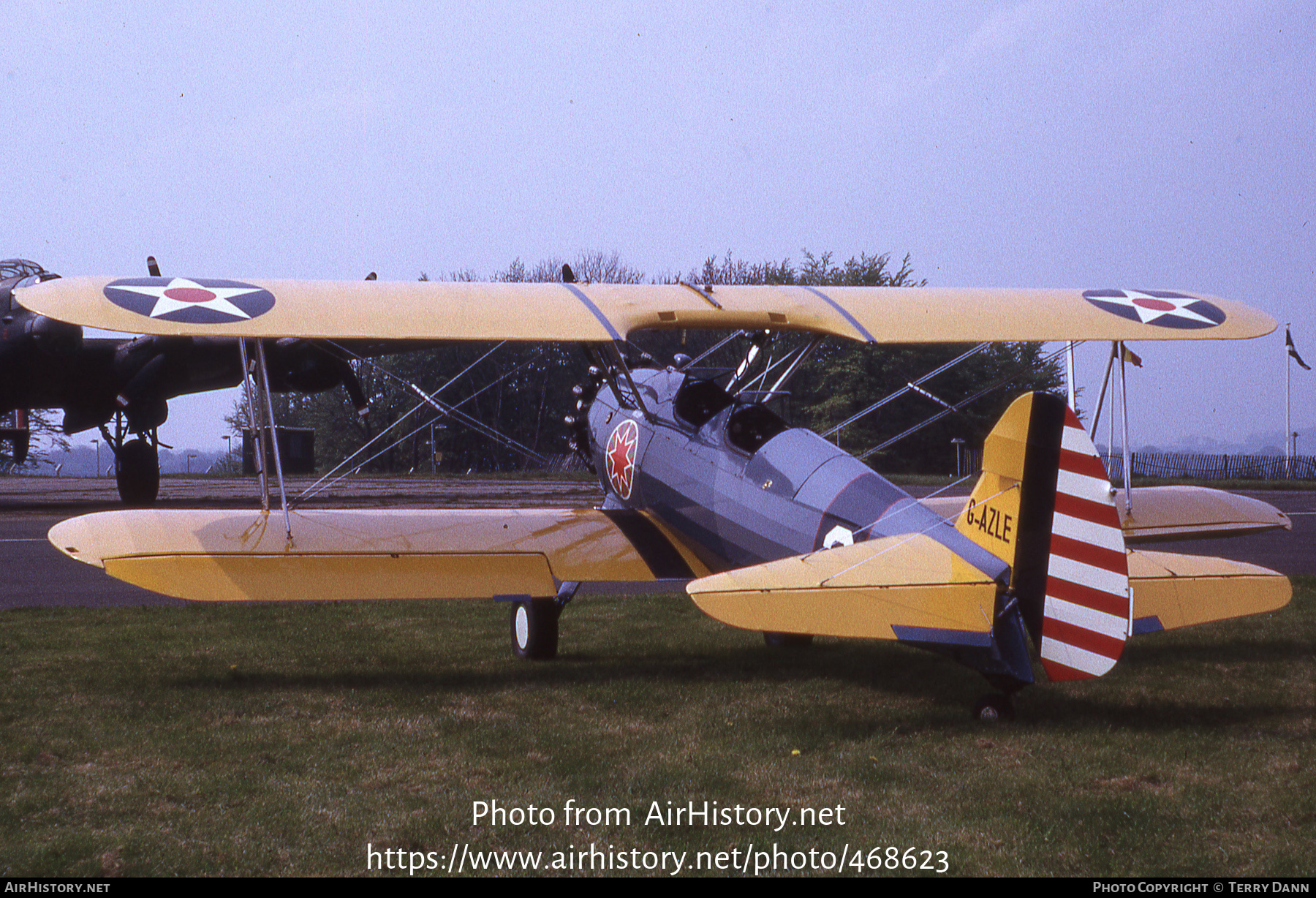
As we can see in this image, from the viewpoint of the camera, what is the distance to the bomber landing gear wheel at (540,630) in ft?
24.7

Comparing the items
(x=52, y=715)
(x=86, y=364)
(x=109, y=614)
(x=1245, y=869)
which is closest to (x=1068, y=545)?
(x=1245, y=869)

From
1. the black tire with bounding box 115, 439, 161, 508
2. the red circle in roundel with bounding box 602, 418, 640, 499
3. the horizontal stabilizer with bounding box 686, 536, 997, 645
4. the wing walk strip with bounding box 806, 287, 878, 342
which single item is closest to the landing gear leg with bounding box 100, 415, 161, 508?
the black tire with bounding box 115, 439, 161, 508

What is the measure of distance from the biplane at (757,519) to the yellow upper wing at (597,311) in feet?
0.08

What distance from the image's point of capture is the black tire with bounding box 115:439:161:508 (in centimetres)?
1784

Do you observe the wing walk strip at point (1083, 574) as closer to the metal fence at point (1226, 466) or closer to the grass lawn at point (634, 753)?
the grass lawn at point (634, 753)

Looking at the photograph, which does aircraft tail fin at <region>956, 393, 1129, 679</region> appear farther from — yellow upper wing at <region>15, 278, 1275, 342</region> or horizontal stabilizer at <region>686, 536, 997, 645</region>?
yellow upper wing at <region>15, 278, 1275, 342</region>

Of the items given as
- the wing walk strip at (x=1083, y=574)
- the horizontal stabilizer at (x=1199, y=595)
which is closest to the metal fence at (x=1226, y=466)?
the horizontal stabilizer at (x=1199, y=595)

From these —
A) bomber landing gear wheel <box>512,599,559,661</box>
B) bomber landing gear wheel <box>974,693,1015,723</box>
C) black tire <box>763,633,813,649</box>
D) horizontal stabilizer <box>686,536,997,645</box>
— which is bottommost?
black tire <box>763,633,813,649</box>

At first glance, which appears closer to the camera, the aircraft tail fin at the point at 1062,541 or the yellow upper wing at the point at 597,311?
the aircraft tail fin at the point at 1062,541

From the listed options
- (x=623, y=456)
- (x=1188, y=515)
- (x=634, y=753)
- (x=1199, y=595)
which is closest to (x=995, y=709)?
(x=1199, y=595)

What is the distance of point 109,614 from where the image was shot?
917cm

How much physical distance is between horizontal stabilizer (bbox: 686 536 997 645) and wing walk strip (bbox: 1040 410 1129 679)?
0.30 meters

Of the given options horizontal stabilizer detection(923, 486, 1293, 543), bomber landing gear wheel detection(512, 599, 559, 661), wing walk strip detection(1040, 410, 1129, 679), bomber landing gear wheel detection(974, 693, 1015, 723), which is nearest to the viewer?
wing walk strip detection(1040, 410, 1129, 679)

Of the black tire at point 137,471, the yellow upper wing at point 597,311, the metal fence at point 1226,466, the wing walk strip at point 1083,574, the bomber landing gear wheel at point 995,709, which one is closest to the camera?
the wing walk strip at point 1083,574
